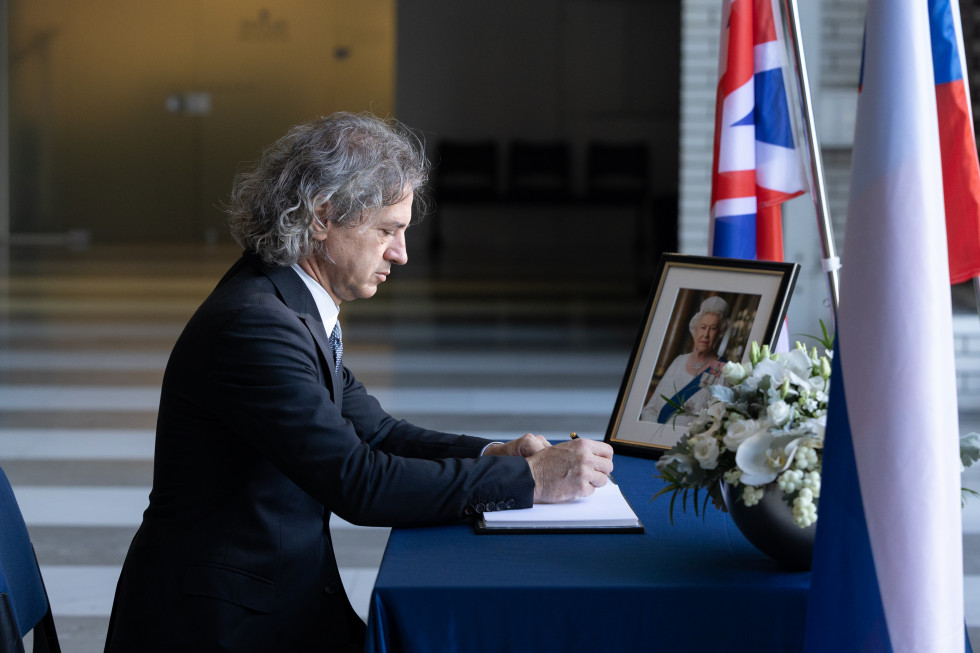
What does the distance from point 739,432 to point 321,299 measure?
0.71m

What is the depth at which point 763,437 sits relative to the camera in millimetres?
1308

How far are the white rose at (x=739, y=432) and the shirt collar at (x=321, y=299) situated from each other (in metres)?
0.68

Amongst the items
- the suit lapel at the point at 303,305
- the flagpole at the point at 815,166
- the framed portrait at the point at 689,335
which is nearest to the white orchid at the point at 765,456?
the framed portrait at the point at 689,335

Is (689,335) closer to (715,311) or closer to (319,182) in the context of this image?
(715,311)

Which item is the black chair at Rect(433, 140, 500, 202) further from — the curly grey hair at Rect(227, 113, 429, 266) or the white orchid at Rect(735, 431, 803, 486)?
the white orchid at Rect(735, 431, 803, 486)

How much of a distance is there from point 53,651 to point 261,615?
0.40 m

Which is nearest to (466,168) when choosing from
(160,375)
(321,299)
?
(160,375)

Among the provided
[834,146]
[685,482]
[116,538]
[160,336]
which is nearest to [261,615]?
[685,482]

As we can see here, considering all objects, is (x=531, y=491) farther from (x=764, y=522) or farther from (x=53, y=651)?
(x=53, y=651)

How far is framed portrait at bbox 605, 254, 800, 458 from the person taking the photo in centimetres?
182

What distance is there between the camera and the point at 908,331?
1.18 m

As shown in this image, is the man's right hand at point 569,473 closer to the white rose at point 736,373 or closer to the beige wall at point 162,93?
the white rose at point 736,373

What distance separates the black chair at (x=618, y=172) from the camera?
15.2 metres

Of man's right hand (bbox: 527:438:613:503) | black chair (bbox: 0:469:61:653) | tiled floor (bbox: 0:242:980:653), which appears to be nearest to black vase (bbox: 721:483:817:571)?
man's right hand (bbox: 527:438:613:503)
